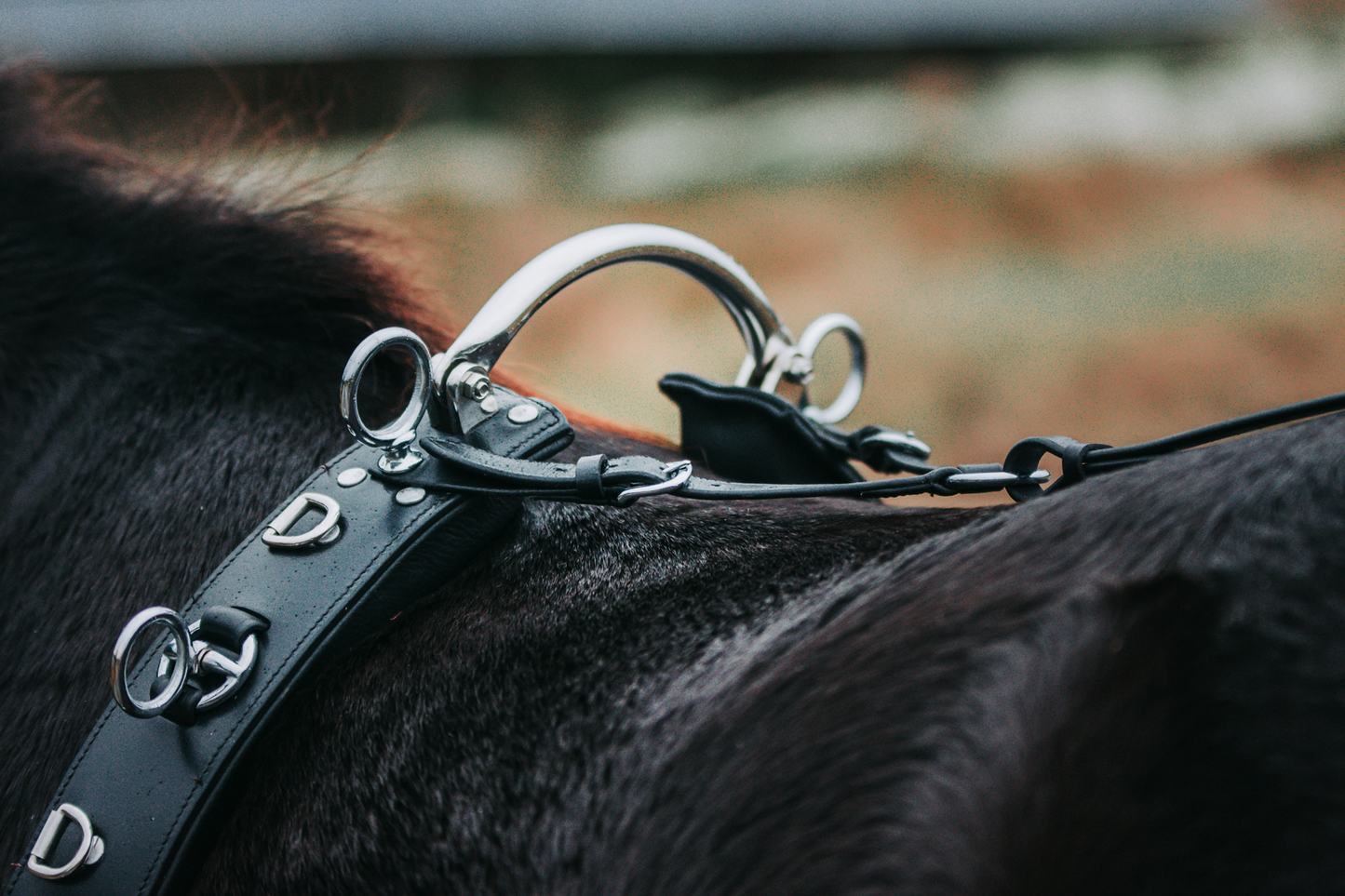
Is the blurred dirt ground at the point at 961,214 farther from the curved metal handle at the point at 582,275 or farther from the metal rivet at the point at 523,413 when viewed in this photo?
the metal rivet at the point at 523,413

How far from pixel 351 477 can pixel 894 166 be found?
4152 millimetres

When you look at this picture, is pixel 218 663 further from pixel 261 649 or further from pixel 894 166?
pixel 894 166

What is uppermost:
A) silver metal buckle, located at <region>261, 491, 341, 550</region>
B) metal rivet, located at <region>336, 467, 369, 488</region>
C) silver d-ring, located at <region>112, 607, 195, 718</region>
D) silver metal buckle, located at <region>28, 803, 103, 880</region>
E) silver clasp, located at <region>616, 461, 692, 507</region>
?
silver clasp, located at <region>616, 461, 692, 507</region>

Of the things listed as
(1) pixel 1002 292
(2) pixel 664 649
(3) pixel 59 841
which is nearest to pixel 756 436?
(2) pixel 664 649

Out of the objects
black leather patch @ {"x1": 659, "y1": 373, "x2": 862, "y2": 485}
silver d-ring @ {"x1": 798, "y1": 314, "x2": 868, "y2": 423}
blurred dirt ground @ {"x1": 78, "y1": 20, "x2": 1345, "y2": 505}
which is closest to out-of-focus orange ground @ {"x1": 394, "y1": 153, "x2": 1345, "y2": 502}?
blurred dirt ground @ {"x1": 78, "y1": 20, "x2": 1345, "y2": 505}

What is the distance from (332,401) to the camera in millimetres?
908

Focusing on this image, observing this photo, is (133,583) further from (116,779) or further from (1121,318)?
(1121,318)

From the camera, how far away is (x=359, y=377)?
2.39 feet

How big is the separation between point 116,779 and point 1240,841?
2.15 ft

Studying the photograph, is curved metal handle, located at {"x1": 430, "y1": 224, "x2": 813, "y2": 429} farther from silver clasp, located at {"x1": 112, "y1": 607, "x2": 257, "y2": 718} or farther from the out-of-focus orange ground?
the out-of-focus orange ground

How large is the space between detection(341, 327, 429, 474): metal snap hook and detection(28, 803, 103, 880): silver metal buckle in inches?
11.7

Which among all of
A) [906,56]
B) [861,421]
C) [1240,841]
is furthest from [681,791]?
[906,56]

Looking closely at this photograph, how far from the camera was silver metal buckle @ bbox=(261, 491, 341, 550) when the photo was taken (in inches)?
27.7

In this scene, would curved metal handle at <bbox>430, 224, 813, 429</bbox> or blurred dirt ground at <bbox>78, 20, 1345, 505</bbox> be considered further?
blurred dirt ground at <bbox>78, 20, 1345, 505</bbox>
